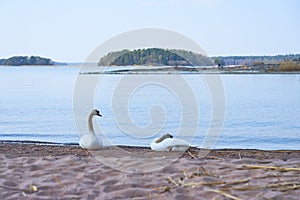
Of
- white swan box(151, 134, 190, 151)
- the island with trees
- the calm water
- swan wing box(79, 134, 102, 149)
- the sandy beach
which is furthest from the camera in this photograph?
the calm water

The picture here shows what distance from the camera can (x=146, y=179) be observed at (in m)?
5.32

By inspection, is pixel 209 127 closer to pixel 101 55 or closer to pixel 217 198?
pixel 101 55

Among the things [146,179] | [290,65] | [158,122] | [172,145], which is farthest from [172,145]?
[290,65]

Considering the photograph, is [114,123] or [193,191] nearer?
[193,191]

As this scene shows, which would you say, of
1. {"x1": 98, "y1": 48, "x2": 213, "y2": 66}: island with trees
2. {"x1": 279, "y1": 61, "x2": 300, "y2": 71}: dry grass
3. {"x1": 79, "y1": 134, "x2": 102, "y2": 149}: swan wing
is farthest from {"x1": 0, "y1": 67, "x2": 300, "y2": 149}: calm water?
{"x1": 279, "y1": 61, "x2": 300, "y2": 71}: dry grass

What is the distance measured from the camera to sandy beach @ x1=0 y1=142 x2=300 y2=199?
473 centimetres

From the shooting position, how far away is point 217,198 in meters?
4.56

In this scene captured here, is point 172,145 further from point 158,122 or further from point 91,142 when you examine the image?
point 158,122

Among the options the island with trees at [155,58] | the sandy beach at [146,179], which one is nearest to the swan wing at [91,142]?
the island with trees at [155,58]

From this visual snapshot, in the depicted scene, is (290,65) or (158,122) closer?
(158,122)

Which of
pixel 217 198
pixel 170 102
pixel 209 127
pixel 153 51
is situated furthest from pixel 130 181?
pixel 170 102

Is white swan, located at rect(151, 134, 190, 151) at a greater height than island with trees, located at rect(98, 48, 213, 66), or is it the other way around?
island with trees, located at rect(98, 48, 213, 66)

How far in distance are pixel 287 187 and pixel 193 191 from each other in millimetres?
893

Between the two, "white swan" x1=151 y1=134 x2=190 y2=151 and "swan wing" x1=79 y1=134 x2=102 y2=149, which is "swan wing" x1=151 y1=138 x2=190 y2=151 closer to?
"white swan" x1=151 y1=134 x2=190 y2=151
